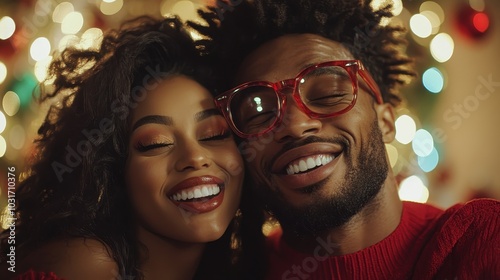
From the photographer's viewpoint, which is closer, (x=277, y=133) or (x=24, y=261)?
(x=24, y=261)

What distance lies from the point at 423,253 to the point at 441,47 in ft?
4.81

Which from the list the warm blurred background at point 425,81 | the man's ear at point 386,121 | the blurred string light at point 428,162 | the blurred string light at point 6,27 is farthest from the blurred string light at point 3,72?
the blurred string light at point 428,162

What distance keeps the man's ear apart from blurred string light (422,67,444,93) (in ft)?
3.01

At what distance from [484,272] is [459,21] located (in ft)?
5.58

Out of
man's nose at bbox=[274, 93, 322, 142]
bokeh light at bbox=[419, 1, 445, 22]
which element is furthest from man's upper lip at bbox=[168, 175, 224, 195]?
bokeh light at bbox=[419, 1, 445, 22]

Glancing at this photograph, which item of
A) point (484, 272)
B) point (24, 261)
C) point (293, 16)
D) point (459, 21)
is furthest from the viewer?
point (459, 21)

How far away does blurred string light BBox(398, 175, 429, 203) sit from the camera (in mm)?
2787

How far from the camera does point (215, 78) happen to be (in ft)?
5.96

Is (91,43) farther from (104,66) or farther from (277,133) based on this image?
(277,133)

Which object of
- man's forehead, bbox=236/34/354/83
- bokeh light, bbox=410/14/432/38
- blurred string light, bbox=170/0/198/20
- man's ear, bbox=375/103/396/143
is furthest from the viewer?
bokeh light, bbox=410/14/432/38

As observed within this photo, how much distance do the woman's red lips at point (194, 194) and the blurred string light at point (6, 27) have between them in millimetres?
1426

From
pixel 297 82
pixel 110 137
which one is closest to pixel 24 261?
pixel 110 137

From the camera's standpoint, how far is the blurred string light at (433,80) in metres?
2.69

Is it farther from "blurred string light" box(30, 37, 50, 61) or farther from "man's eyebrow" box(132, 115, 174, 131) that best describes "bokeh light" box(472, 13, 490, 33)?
"blurred string light" box(30, 37, 50, 61)
